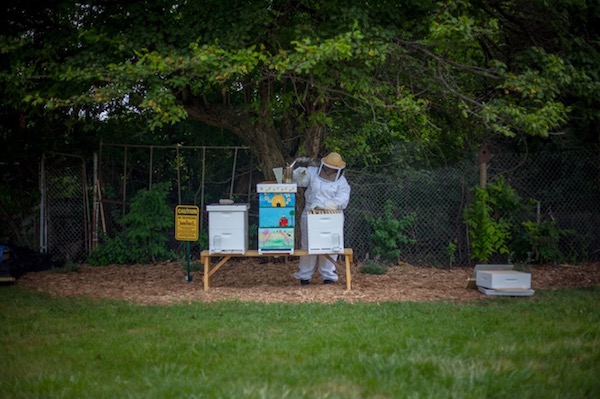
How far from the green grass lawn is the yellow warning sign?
2003 millimetres

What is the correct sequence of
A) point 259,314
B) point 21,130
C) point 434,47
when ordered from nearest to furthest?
point 259,314
point 434,47
point 21,130

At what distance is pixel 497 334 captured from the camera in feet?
19.9

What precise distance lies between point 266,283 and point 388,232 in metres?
2.51

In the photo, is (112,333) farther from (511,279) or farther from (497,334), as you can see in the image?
(511,279)

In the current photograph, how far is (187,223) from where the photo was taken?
967 cm

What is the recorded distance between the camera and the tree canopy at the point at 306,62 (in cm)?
810

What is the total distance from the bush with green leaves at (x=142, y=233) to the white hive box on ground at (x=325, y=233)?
3638 millimetres

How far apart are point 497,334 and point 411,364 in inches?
55.1

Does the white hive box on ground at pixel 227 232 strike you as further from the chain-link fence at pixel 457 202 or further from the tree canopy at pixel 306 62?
the chain-link fence at pixel 457 202

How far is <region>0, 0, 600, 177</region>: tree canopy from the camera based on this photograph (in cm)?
810

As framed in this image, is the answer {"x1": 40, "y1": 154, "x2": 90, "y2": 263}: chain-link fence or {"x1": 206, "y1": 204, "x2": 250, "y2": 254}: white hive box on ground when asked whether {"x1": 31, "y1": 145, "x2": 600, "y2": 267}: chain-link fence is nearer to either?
{"x1": 40, "y1": 154, "x2": 90, "y2": 263}: chain-link fence

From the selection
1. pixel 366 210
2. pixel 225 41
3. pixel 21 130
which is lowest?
pixel 366 210

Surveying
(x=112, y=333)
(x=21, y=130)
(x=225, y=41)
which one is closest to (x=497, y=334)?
(x=112, y=333)

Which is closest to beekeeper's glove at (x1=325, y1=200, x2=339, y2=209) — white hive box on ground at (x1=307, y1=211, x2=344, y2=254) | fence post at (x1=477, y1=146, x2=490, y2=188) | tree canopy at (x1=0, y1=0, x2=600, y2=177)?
white hive box on ground at (x1=307, y1=211, x2=344, y2=254)
